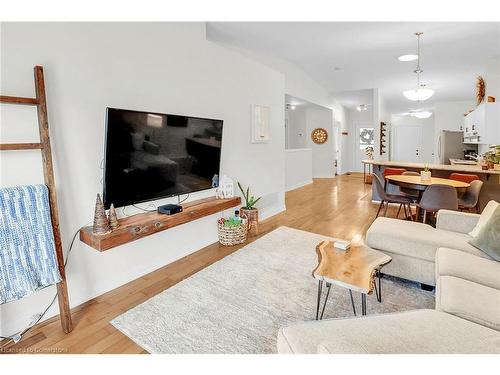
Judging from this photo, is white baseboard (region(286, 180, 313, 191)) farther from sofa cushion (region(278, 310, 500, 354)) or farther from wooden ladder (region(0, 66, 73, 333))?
sofa cushion (region(278, 310, 500, 354))

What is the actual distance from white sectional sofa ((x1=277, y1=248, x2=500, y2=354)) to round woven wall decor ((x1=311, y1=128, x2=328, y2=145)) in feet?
26.8

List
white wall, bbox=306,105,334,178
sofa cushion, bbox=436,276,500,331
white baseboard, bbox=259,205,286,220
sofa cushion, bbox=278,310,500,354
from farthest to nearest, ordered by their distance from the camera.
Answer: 1. white wall, bbox=306,105,334,178
2. white baseboard, bbox=259,205,286,220
3. sofa cushion, bbox=436,276,500,331
4. sofa cushion, bbox=278,310,500,354

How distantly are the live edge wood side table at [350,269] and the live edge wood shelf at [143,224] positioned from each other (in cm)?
130

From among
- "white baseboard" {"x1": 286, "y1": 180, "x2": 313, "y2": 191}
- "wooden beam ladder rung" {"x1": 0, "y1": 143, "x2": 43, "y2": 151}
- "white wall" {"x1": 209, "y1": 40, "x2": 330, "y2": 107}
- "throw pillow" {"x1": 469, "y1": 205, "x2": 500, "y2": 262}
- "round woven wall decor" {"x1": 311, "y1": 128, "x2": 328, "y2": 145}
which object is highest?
"white wall" {"x1": 209, "y1": 40, "x2": 330, "y2": 107}

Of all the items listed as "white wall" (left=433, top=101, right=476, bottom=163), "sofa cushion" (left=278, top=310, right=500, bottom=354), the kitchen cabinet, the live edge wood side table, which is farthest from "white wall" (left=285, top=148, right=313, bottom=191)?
"sofa cushion" (left=278, top=310, right=500, bottom=354)

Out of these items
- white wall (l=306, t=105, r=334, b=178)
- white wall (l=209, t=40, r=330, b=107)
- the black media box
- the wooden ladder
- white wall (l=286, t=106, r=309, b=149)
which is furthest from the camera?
white wall (l=286, t=106, r=309, b=149)

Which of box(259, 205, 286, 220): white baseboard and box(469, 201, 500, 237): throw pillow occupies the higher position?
box(469, 201, 500, 237): throw pillow

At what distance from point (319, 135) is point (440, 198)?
6.15 metres

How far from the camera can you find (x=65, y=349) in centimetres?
190

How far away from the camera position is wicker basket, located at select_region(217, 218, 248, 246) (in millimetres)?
3631

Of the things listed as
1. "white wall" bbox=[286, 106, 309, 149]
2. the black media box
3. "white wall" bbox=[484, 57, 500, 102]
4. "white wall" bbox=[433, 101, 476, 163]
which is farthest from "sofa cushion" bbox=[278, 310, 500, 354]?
"white wall" bbox=[433, 101, 476, 163]

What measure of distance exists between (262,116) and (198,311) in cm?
310

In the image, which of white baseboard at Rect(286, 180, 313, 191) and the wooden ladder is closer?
the wooden ladder
